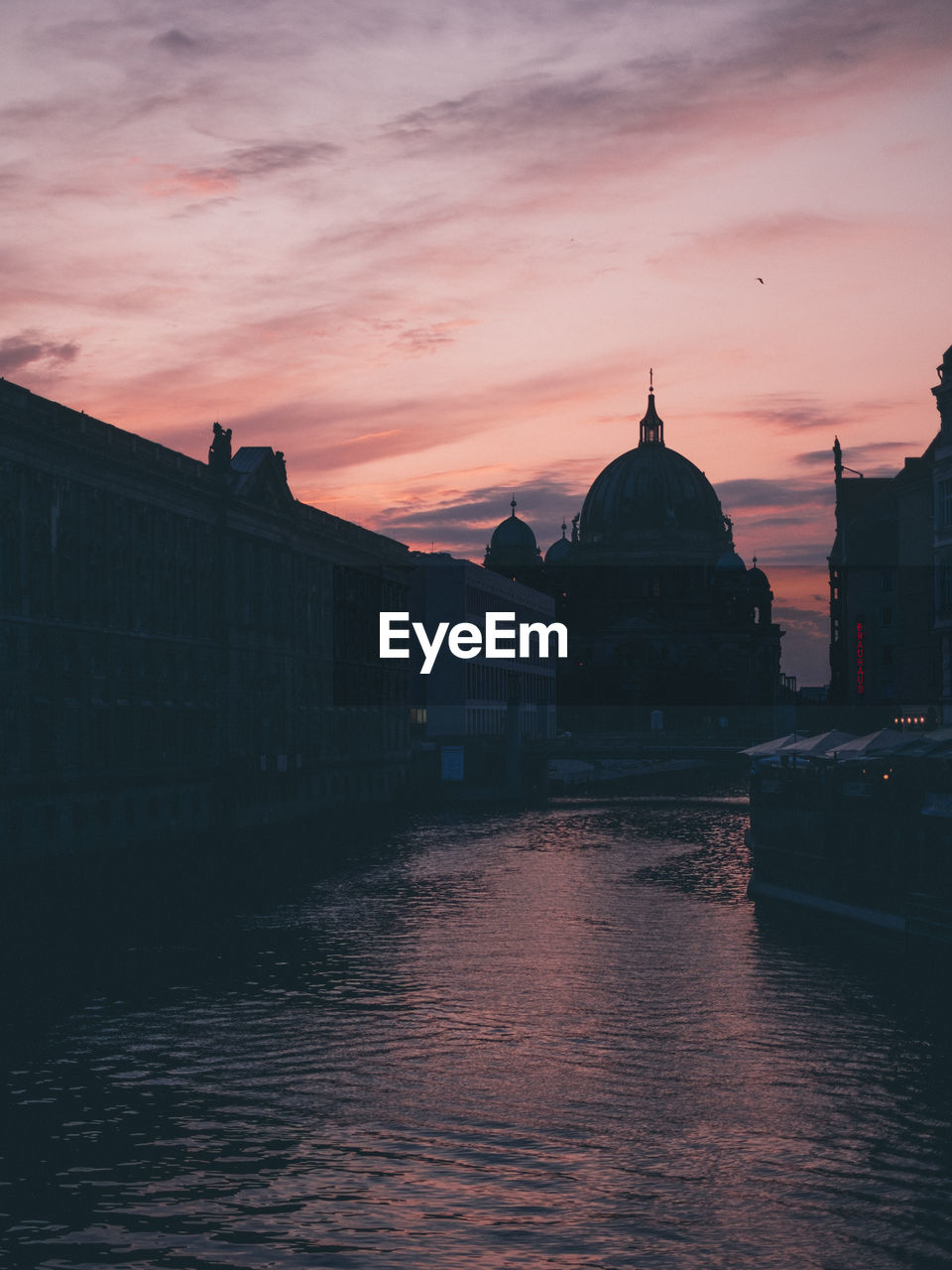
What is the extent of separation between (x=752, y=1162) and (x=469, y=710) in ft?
396

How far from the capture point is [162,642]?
244 feet

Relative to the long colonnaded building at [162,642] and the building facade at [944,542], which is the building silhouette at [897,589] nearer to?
the building facade at [944,542]

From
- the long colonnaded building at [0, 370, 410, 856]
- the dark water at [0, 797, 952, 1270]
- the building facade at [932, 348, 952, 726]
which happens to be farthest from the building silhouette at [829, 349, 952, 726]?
the long colonnaded building at [0, 370, 410, 856]

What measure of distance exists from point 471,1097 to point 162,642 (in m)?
51.1

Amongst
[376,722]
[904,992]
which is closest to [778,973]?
[904,992]

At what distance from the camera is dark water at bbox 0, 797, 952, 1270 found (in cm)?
1934

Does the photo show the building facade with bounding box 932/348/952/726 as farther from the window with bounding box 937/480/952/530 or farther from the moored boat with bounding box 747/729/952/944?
the moored boat with bounding box 747/729/952/944

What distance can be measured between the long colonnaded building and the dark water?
17351mm

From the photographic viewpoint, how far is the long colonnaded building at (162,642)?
60.4 m

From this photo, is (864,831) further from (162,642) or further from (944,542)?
(162,642)

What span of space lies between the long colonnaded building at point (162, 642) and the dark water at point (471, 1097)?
17.4m

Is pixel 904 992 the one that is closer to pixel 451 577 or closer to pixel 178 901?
pixel 178 901

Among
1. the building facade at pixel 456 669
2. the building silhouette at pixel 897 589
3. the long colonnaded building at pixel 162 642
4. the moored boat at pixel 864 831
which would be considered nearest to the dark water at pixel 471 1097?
the moored boat at pixel 864 831

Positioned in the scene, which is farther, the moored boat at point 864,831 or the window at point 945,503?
the window at point 945,503
